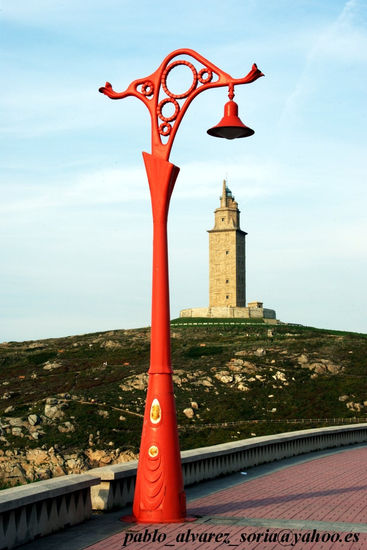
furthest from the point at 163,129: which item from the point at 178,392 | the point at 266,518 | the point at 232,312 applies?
the point at 232,312

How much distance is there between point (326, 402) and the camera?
2234 inches

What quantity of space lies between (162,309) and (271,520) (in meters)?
3.82

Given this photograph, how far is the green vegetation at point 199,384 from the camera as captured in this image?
49.6 meters

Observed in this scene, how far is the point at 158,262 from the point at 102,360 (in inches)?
2561

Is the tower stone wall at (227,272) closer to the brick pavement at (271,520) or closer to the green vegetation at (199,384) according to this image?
the green vegetation at (199,384)

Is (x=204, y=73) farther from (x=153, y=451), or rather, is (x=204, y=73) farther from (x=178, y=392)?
(x=178, y=392)

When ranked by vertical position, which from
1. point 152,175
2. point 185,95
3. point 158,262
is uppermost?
point 185,95

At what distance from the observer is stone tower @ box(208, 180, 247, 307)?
4269 inches

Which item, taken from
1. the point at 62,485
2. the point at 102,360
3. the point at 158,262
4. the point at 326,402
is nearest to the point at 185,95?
the point at 158,262

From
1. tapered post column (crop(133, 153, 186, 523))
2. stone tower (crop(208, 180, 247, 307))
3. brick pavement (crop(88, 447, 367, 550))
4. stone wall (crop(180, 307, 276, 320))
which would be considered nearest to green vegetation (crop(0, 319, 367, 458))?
stone wall (crop(180, 307, 276, 320))

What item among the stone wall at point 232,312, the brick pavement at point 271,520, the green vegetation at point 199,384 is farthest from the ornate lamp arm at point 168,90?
the stone wall at point 232,312

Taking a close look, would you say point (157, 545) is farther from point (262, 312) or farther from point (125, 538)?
point (262, 312)

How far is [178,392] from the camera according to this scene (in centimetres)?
5931

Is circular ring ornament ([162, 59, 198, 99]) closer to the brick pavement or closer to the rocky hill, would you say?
the brick pavement
